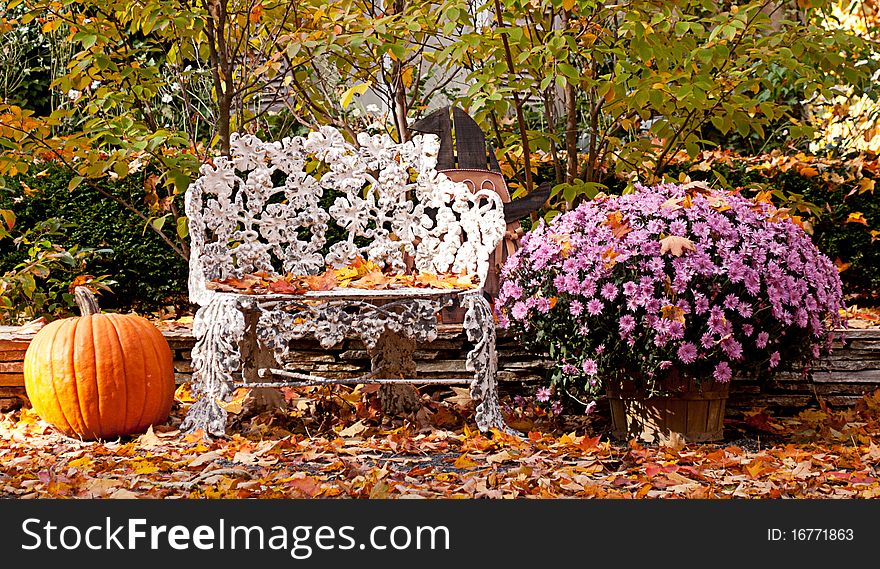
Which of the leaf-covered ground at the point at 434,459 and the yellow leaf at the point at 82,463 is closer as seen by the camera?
the leaf-covered ground at the point at 434,459

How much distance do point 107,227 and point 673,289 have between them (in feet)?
9.90

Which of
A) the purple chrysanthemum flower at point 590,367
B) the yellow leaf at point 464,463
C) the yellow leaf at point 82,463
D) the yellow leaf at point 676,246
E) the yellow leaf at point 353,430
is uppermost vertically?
the yellow leaf at point 676,246

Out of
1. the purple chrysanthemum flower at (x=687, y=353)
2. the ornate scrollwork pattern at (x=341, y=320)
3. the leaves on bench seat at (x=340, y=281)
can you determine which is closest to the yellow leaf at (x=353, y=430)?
the ornate scrollwork pattern at (x=341, y=320)

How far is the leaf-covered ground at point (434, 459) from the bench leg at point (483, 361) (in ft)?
0.34

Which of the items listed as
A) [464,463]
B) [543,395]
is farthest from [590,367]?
[464,463]

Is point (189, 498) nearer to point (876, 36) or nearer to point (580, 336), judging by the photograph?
point (580, 336)

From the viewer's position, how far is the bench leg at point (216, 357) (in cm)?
327

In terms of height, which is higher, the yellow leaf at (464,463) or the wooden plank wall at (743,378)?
the wooden plank wall at (743,378)

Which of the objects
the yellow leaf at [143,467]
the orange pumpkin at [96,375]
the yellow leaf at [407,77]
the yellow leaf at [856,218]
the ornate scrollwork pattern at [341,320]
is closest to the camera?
the yellow leaf at [143,467]

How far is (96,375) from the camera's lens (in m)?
3.41

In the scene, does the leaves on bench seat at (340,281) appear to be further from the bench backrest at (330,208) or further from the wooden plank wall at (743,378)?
the wooden plank wall at (743,378)

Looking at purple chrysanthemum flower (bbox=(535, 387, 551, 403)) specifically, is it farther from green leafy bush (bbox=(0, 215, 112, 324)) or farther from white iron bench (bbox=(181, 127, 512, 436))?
green leafy bush (bbox=(0, 215, 112, 324))

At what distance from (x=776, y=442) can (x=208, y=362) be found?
2.05 metres

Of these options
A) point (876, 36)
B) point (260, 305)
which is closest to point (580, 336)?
point (260, 305)
